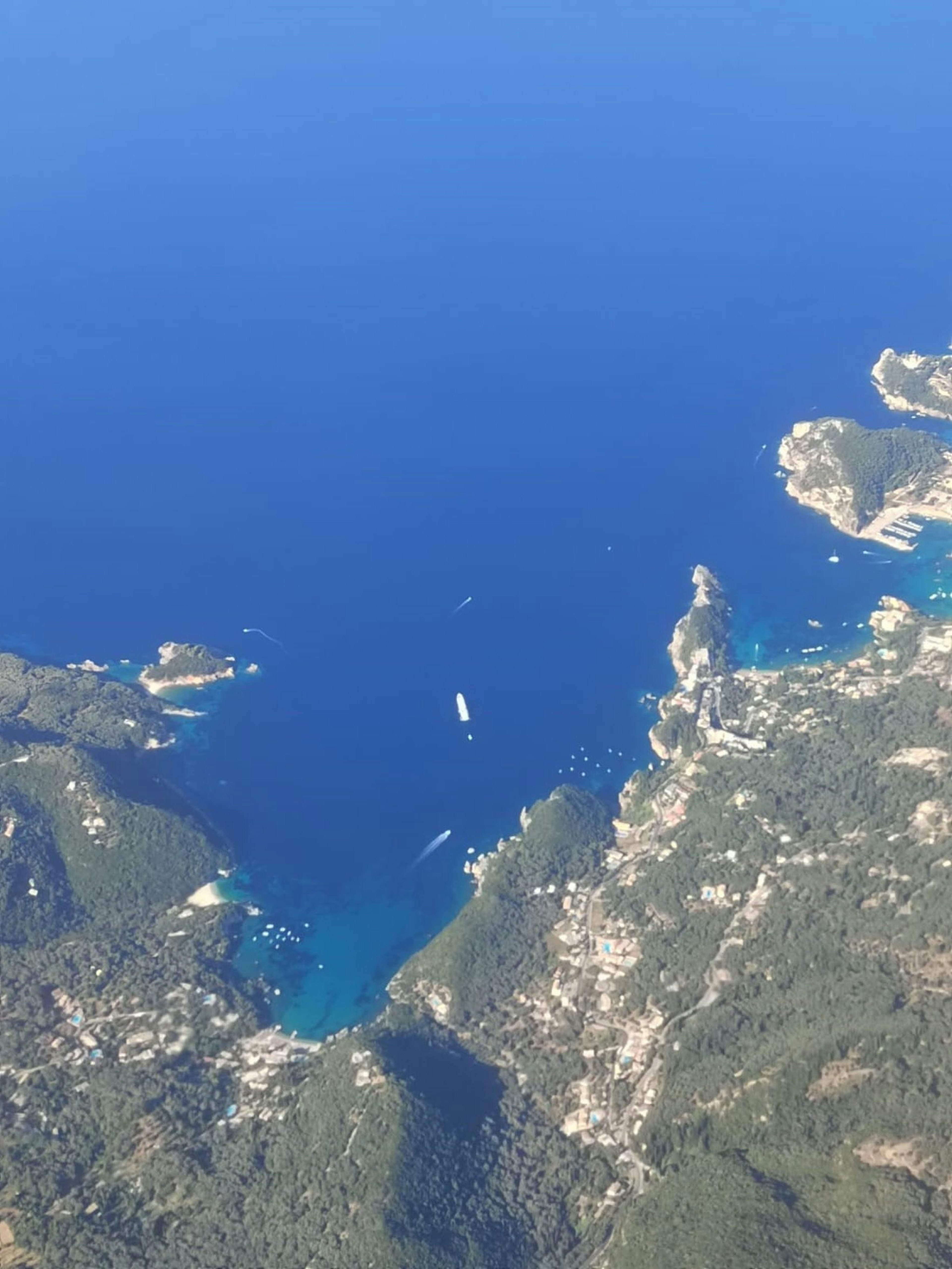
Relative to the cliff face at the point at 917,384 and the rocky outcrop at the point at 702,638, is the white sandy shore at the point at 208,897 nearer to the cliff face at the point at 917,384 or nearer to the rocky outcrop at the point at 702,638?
the rocky outcrop at the point at 702,638

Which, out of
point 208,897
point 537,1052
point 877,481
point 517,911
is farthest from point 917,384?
point 537,1052

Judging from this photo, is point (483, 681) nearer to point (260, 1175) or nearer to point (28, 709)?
point (28, 709)

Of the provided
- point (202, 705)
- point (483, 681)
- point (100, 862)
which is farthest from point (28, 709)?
point (483, 681)

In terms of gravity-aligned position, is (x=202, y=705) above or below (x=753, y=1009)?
above

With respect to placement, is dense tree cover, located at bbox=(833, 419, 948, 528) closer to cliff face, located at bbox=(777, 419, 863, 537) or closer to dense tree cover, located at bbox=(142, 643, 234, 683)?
cliff face, located at bbox=(777, 419, 863, 537)

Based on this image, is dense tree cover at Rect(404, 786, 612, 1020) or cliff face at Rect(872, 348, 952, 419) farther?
cliff face at Rect(872, 348, 952, 419)

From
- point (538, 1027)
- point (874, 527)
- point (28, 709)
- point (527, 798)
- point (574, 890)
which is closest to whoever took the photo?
point (538, 1027)

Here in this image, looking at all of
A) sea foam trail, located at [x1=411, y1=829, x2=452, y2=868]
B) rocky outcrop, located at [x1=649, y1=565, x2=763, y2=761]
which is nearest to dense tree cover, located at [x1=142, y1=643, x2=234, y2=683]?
sea foam trail, located at [x1=411, y1=829, x2=452, y2=868]
